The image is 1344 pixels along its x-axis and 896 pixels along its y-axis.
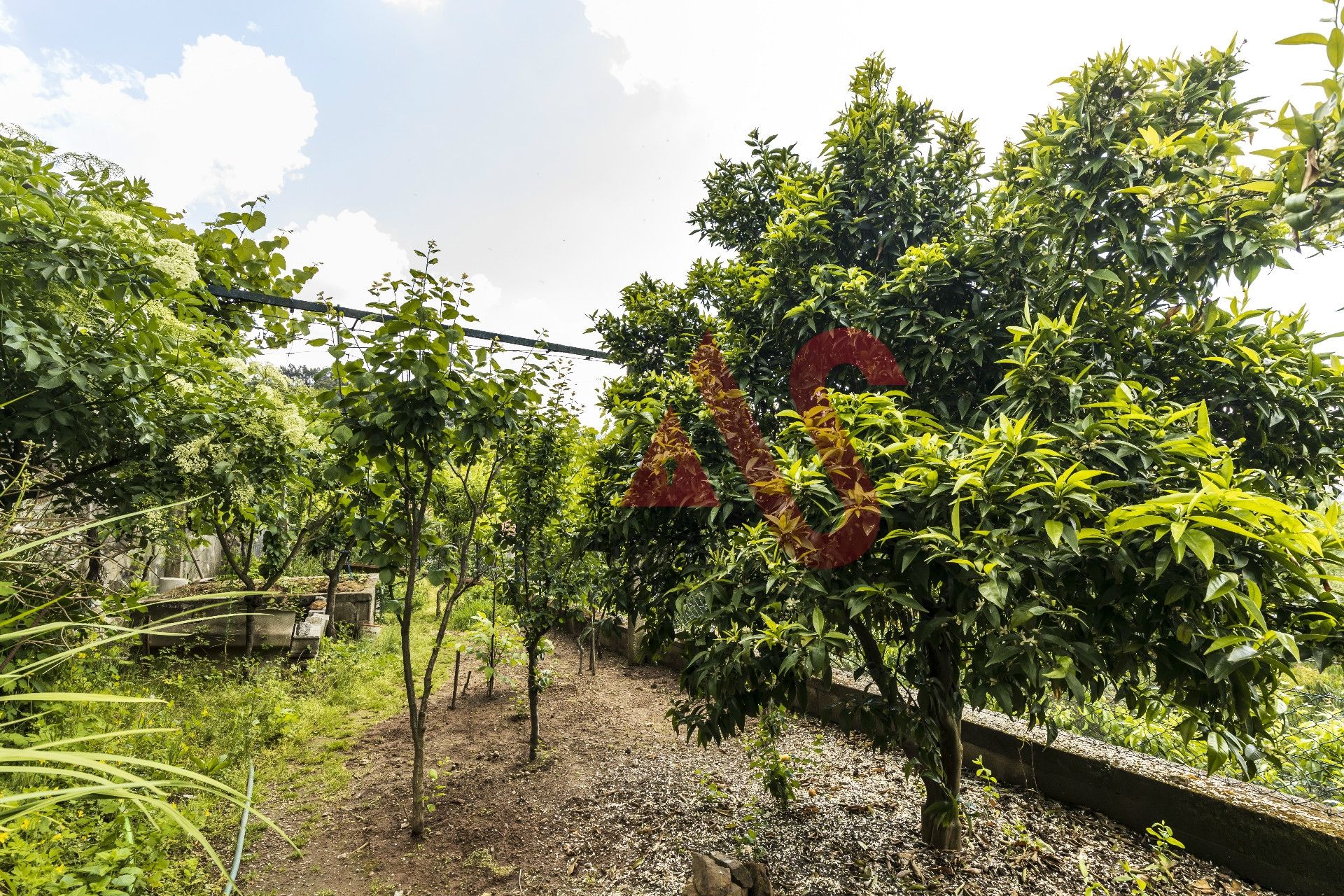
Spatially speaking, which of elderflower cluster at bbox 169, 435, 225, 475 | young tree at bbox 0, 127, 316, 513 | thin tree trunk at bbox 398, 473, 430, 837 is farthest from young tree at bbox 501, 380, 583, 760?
young tree at bbox 0, 127, 316, 513

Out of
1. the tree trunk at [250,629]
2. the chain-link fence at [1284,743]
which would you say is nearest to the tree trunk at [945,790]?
the chain-link fence at [1284,743]

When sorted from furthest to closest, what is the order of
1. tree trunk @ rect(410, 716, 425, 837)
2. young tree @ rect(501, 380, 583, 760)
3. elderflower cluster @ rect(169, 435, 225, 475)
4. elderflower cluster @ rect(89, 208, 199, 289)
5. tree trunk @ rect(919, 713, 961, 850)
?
young tree @ rect(501, 380, 583, 760), elderflower cluster @ rect(169, 435, 225, 475), tree trunk @ rect(410, 716, 425, 837), elderflower cluster @ rect(89, 208, 199, 289), tree trunk @ rect(919, 713, 961, 850)

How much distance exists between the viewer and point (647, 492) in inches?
115

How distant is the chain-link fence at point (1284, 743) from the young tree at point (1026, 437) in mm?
1336

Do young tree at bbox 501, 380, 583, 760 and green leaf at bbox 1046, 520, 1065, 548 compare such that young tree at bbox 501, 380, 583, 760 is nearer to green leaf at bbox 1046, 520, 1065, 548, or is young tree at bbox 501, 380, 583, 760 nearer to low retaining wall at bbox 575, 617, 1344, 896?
low retaining wall at bbox 575, 617, 1344, 896

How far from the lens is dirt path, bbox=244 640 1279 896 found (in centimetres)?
267

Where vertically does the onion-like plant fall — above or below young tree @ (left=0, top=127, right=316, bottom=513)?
below

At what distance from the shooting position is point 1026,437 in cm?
171

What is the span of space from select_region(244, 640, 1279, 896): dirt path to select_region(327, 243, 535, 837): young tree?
1.28 ft

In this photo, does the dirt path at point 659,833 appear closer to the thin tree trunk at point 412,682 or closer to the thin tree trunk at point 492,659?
the thin tree trunk at point 412,682

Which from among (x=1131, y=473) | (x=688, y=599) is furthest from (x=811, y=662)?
(x=1131, y=473)

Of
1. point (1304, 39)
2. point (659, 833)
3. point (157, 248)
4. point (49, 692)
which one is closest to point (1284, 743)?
point (659, 833)

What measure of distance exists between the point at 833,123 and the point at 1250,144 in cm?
178

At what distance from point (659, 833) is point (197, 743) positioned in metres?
3.12
